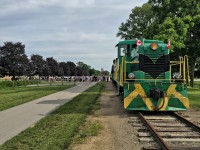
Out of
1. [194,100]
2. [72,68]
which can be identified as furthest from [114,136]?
[72,68]

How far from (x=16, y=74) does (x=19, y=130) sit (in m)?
63.7

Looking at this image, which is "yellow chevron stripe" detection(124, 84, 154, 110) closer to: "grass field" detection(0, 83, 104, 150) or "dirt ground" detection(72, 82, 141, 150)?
"dirt ground" detection(72, 82, 141, 150)

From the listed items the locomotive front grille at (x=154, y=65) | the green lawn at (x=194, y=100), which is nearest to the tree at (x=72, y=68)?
the green lawn at (x=194, y=100)

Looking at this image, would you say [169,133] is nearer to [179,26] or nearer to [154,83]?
[154,83]

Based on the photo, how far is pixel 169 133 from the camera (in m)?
10.3

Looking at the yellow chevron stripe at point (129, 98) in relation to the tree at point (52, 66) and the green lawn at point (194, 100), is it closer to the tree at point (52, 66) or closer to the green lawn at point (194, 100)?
the green lawn at point (194, 100)

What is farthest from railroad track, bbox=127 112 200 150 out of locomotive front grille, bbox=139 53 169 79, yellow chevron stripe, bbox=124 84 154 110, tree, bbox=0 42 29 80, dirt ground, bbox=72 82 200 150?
tree, bbox=0 42 29 80

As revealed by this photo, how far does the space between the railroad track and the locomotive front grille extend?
7.59 ft

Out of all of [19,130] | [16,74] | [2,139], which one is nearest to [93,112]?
[19,130]

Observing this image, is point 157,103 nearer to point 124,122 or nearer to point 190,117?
point 190,117

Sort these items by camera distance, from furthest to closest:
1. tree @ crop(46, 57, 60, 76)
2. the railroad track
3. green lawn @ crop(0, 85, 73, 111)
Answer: tree @ crop(46, 57, 60, 76), green lawn @ crop(0, 85, 73, 111), the railroad track

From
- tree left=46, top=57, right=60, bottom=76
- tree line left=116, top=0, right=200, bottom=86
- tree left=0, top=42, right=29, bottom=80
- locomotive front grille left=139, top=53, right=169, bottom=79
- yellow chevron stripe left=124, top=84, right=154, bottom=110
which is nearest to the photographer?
yellow chevron stripe left=124, top=84, right=154, bottom=110

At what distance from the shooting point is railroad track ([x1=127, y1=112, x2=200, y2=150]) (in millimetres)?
8633

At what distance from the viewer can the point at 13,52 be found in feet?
240
